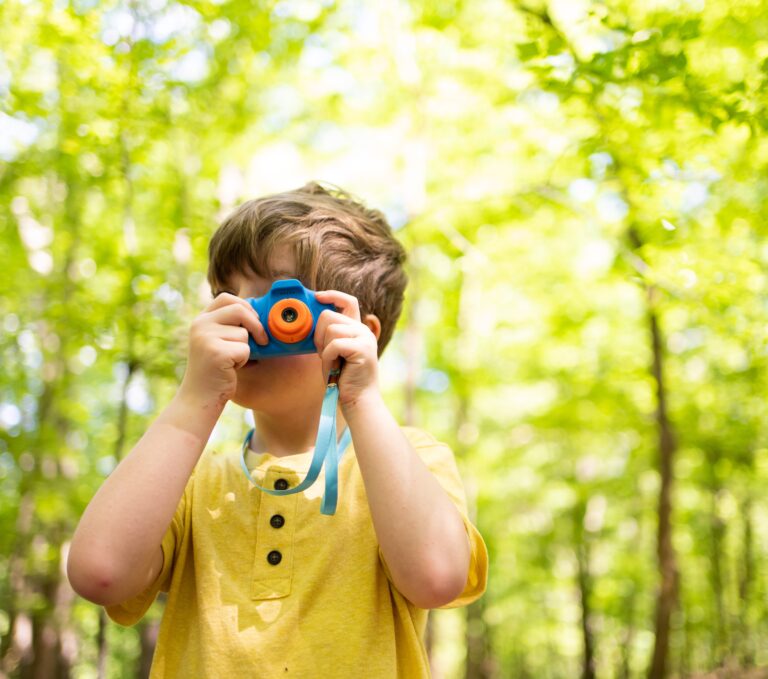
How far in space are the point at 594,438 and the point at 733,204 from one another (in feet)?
25.3

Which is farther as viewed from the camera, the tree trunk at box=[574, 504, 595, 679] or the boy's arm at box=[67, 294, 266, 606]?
the tree trunk at box=[574, 504, 595, 679]

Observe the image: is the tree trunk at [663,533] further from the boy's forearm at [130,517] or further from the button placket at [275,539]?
the boy's forearm at [130,517]

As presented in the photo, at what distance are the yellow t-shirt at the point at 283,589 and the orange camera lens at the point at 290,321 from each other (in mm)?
344

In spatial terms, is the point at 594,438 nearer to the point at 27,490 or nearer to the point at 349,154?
the point at 349,154

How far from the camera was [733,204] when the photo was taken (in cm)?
502

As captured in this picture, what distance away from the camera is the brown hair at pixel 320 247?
1.58 metres

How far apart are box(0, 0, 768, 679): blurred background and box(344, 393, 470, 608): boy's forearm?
1.08 m

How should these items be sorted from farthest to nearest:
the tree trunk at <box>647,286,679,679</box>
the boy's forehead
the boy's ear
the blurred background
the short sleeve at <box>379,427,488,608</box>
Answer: the tree trunk at <box>647,286,679,679</box>, the blurred background, the boy's ear, the boy's forehead, the short sleeve at <box>379,427,488,608</box>

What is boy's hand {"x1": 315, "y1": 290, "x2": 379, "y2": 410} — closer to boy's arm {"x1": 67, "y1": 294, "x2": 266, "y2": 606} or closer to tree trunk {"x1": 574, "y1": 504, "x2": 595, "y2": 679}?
boy's arm {"x1": 67, "y1": 294, "x2": 266, "y2": 606}

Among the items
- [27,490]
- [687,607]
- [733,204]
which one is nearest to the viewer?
[733,204]

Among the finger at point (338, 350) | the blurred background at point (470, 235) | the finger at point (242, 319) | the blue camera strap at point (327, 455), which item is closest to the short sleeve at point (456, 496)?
the blue camera strap at point (327, 455)

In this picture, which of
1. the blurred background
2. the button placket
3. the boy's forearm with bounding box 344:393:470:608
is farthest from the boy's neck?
the blurred background

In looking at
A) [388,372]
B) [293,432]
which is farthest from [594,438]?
[293,432]

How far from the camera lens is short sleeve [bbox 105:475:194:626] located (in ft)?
4.78
